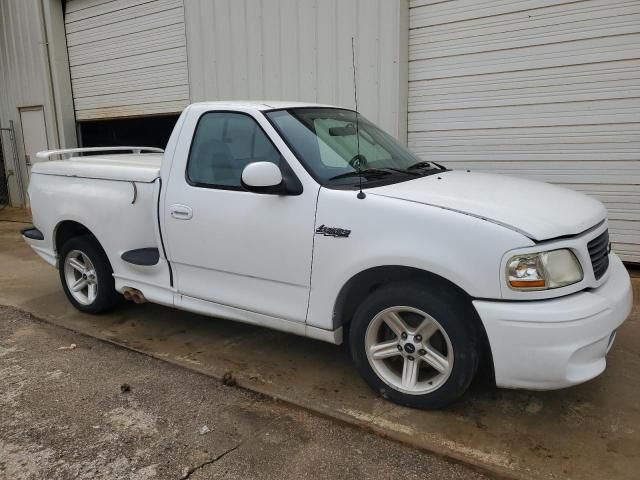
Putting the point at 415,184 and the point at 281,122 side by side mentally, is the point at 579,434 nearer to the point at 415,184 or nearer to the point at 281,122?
the point at 415,184

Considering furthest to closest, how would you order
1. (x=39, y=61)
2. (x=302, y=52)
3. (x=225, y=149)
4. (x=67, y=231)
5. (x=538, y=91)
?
(x=39, y=61)
(x=302, y=52)
(x=538, y=91)
(x=67, y=231)
(x=225, y=149)

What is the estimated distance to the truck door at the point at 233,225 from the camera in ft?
11.4

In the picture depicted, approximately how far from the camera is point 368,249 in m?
3.12

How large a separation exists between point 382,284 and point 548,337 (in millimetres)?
1015

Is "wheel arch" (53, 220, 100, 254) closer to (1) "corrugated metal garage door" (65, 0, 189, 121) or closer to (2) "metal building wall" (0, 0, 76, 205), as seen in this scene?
(1) "corrugated metal garage door" (65, 0, 189, 121)

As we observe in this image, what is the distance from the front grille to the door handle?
2590 mm

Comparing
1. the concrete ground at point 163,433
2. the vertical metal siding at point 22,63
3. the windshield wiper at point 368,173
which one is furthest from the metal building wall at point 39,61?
the windshield wiper at point 368,173

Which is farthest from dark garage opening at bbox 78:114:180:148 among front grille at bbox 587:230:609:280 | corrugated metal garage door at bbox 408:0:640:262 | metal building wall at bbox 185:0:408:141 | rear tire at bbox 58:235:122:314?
front grille at bbox 587:230:609:280

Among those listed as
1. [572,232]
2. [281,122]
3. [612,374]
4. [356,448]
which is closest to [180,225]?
[281,122]

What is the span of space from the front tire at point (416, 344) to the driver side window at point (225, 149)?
124 cm

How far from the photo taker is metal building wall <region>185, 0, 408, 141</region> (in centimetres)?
672

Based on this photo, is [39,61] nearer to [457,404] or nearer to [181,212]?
[181,212]

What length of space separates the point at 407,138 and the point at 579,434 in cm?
461

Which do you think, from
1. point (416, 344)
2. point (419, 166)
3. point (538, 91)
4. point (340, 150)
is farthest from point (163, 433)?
point (538, 91)
